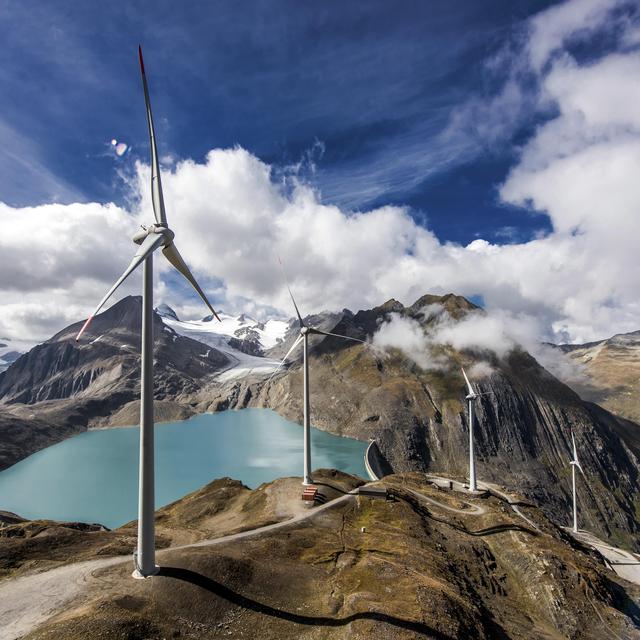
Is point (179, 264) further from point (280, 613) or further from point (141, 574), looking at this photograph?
point (280, 613)

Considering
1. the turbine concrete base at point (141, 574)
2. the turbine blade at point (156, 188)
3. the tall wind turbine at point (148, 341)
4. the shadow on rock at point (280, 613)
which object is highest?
the turbine blade at point (156, 188)

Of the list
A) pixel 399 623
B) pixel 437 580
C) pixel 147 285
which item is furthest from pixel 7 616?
pixel 437 580

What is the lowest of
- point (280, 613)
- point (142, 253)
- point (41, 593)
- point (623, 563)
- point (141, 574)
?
point (623, 563)

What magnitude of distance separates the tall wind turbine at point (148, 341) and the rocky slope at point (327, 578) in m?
4.46

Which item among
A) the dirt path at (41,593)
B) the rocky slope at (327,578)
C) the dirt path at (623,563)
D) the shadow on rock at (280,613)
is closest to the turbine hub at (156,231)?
the rocky slope at (327,578)

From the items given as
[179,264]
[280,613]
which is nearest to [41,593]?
[280,613]

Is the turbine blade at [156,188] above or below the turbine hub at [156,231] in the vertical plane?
above

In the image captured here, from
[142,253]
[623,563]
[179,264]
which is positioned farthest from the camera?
[623,563]

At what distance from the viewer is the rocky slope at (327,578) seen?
1521 inches

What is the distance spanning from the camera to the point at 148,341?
38.3 meters

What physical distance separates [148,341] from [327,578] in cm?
3610

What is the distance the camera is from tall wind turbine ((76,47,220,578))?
1469 inches

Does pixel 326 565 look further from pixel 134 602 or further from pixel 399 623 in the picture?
pixel 134 602

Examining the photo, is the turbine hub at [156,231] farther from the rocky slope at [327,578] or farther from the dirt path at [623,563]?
the dirt path at [623,563]
